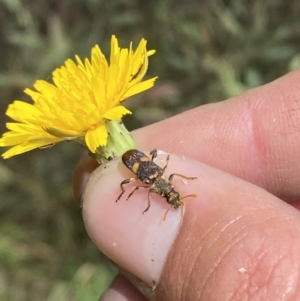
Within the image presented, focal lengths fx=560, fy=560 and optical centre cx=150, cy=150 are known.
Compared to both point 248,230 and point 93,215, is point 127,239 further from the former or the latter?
point 248,230

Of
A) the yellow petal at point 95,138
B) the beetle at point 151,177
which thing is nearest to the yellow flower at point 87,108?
the yellow petal at point 95,138

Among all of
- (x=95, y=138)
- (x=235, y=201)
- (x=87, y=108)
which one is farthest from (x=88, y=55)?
(x=235, y=201)

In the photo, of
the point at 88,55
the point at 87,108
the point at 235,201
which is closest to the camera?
the point at 235,201

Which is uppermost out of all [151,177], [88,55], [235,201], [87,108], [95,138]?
[88,55]

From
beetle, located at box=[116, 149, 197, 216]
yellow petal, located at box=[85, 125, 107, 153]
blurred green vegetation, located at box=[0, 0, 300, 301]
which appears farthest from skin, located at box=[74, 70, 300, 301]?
blurred green vegetation, located at box=[0, 0, 300, 301]

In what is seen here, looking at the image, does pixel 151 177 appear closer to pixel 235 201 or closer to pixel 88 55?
pixel 235 201

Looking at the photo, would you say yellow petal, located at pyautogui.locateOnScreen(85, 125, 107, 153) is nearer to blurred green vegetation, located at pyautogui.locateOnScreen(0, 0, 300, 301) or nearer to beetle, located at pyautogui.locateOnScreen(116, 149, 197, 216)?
beetle, located at pyautogui.locateOnScreen(116, 149, 197, 216)

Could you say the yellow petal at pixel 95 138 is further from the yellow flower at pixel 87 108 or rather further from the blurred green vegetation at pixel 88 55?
the blurred green vegetation at pixel 88 55
